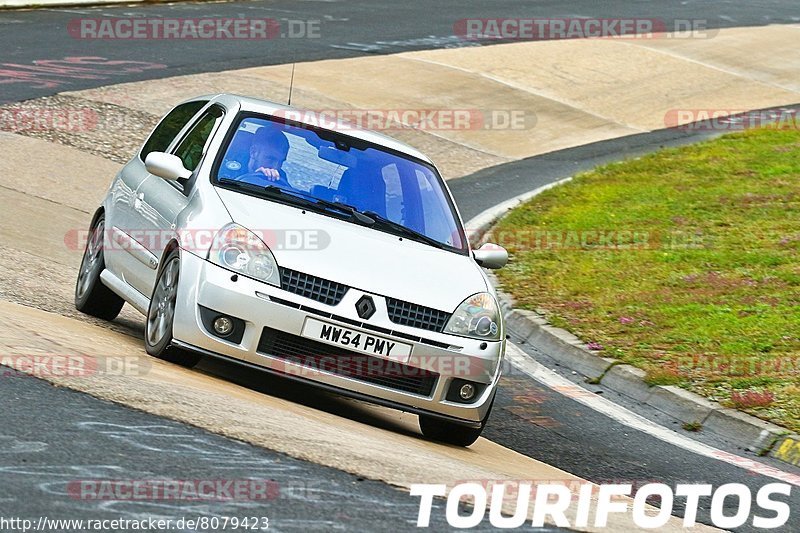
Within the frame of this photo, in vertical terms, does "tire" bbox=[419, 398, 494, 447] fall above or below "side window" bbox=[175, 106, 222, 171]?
below

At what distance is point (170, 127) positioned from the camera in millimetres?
9406

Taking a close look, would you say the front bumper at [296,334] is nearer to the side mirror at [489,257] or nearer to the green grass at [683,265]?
the side mirror at [489,257]

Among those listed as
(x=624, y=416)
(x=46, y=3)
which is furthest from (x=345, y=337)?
(x=46, y=3)

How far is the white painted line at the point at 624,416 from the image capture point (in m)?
8.19

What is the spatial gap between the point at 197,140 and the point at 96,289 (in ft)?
4.37

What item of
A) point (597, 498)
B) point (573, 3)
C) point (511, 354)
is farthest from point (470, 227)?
point (573, 3)

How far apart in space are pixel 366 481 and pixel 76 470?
120 centimetres

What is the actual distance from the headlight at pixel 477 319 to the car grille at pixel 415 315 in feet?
0.19

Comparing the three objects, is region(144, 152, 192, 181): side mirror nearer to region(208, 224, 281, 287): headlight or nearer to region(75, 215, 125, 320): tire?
region(208, 224, 281, 287): headlight

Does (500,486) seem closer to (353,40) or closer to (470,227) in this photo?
(470,227)

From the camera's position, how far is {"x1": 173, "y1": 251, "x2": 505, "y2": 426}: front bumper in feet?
23.3

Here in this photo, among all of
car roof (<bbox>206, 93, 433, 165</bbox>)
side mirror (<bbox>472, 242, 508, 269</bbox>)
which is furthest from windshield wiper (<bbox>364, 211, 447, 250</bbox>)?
car roof (<bbox>206, 93, 433, 165</bbox>)

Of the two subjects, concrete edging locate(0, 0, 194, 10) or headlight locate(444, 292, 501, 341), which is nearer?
headlight locate(444, 292, 501, 341)

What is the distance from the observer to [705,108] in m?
22.9
